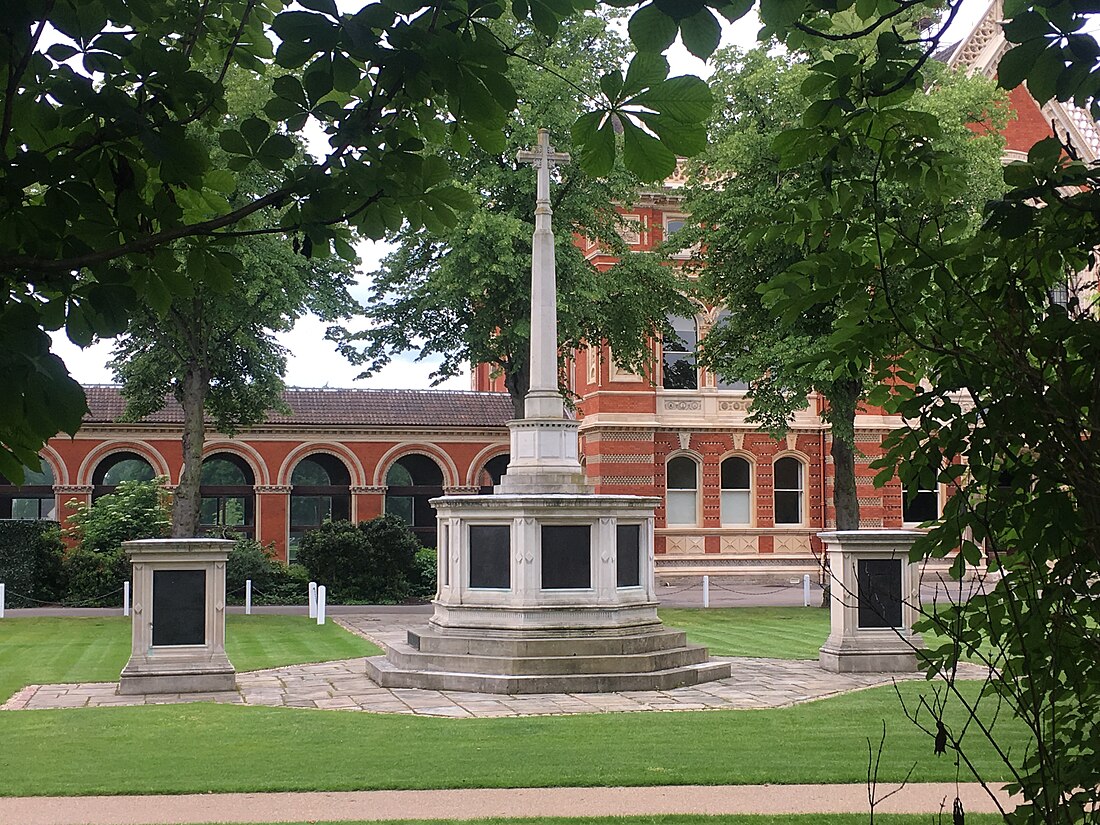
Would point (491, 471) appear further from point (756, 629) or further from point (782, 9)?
point (782, 9)

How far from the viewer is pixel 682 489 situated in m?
37.6

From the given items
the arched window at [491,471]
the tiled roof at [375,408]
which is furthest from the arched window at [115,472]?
the arched window at [491,471]

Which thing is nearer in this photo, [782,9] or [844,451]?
[782,9]

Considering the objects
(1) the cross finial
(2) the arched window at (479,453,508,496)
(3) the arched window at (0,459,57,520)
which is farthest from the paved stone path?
(2) the arched window at (479,453,508,496)

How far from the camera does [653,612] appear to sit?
15727 millimetres

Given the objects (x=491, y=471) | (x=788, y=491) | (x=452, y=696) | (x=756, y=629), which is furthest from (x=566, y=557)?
(x=491, y=471)

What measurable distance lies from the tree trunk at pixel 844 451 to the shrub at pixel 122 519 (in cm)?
1657

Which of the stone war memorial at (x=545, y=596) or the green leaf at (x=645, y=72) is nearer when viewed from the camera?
the green leaf at (x=645, y=72)

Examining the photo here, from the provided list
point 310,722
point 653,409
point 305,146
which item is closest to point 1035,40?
point 310,722

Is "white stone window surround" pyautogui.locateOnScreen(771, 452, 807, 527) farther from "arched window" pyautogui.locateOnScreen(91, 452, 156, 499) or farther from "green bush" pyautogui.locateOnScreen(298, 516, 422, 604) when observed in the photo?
"arched window" pyautogui.locateOnScreen(91, 452, 156, 499)

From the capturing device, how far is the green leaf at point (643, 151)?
2.89 meters

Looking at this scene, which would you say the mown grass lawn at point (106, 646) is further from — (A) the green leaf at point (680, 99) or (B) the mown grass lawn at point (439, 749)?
(A) the green leaf at point (680, 99)

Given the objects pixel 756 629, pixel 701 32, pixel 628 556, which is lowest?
pixel 756 629

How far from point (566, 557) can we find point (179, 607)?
4963mm
